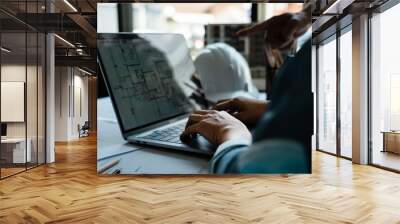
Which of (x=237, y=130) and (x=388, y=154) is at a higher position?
(x=237, y=130)

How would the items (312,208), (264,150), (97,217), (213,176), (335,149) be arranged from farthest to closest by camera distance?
(335,149) → (213,176) → (264,150) → (312,208) → (97,217)

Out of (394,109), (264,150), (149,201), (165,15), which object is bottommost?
(149,201)

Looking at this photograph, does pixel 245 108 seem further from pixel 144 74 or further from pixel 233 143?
pixel 144 74

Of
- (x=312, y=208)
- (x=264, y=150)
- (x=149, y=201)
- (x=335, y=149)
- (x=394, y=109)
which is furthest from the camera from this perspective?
(x=335, y=149)

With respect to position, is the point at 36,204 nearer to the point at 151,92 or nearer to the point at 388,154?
the point at 151,92

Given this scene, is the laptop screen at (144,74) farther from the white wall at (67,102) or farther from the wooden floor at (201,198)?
the white wall at (67,102)

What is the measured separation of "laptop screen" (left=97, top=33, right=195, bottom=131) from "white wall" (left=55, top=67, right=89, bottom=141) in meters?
8.85

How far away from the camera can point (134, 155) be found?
5.23 meters

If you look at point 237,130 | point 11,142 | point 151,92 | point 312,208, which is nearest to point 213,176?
point 237,130

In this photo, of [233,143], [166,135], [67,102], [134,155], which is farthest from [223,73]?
[67,102]

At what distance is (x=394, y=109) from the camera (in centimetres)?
668

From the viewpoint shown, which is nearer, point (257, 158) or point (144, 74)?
point (257, 158)

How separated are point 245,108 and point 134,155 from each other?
1.60 metres

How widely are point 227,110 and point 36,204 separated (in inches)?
101
